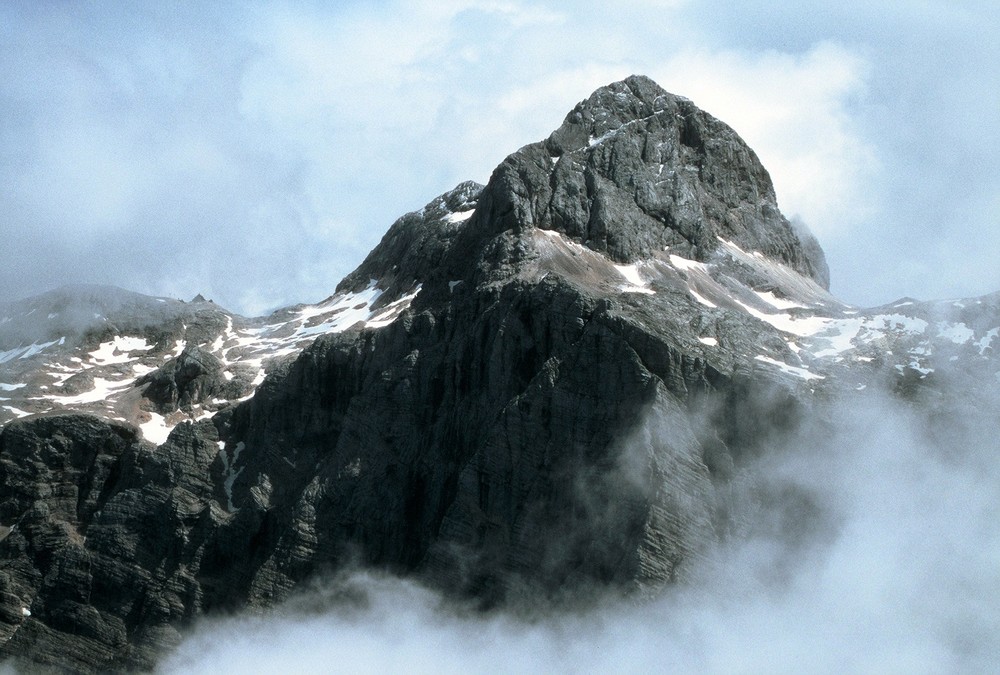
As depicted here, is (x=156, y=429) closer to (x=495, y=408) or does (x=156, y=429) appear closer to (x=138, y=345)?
(x=138, y=345)

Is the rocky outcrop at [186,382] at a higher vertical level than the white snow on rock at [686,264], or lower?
lower

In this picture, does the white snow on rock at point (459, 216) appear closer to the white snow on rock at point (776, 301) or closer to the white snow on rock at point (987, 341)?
the white snow on rock at point (776, 301)

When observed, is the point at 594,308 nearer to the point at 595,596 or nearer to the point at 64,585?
the point at 595,596

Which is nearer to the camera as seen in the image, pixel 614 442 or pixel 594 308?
pixel 614 442

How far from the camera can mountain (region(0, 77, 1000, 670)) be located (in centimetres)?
11562

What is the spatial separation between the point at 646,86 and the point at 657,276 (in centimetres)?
3023

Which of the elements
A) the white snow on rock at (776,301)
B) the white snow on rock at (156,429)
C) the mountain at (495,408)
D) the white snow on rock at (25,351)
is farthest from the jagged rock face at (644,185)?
the white snow on rock at (25,351)

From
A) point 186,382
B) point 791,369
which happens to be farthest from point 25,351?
point 791,369

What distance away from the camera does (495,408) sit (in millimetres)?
123875

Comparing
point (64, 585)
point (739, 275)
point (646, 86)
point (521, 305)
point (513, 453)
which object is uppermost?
point (646, 86)

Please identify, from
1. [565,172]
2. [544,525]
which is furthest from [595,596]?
[565,172]

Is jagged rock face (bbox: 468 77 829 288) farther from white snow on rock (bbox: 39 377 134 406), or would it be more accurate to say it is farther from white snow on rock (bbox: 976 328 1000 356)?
white snow on rock (bbox: 39 377 134 406)

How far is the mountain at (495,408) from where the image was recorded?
11562cm

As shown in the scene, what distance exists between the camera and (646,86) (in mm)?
164875
